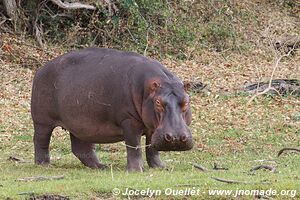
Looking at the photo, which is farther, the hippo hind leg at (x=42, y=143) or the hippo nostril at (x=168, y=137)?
the hippo hind leg at (x=42, y=143)

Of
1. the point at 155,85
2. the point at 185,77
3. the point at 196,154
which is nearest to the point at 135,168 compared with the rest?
the point at 155,85

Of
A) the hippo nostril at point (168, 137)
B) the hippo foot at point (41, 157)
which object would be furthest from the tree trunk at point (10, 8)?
the hippo nostril at point (168, 137)

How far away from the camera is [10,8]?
20172 millimetres

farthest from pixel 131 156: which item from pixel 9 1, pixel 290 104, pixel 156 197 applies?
pixel 9 1

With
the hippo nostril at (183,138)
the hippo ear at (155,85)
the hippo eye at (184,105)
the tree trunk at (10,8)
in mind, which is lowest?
the hippo nostril at (183,138)

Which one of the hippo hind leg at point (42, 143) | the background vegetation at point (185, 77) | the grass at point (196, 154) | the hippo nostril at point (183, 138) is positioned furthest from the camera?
the hippo hind leg at point (42, 143)

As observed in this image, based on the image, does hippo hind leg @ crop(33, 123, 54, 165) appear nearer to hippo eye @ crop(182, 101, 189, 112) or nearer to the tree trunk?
hippo eye @ crop(182, 101, 189, 112)

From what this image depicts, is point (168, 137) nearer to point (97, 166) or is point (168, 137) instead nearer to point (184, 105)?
point (184, 105)

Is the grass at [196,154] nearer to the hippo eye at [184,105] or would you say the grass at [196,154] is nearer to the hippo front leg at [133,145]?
the hippo front leg at [133,145]

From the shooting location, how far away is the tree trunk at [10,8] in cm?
2007

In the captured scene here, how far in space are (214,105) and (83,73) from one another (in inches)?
227

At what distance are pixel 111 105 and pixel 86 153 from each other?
112 cm

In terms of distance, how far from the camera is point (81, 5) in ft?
66.9

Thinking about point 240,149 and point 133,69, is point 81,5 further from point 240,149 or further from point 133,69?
point 133,69
